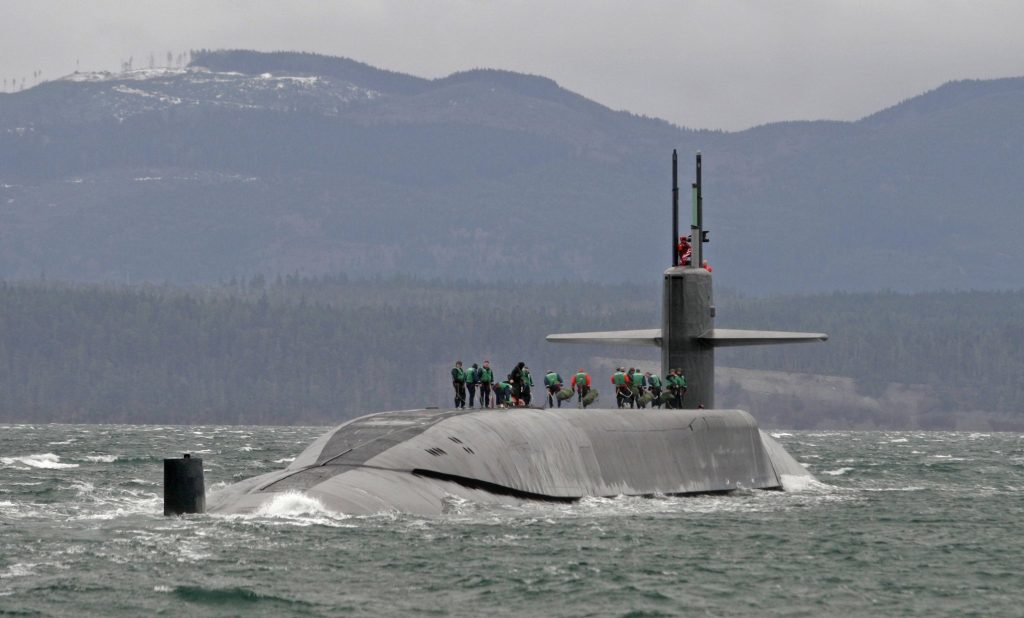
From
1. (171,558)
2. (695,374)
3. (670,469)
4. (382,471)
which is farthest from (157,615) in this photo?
(695,374)

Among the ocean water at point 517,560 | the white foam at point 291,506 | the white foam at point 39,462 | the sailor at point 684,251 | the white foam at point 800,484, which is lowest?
the white foam at point 39,462

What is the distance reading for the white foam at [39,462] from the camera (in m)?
59.3

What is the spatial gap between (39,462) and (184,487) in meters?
33.5

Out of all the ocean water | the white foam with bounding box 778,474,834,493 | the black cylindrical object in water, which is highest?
the black cylindrical object in water

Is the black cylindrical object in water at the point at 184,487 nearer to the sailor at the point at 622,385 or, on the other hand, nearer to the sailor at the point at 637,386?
the sailor at the point at 622,385

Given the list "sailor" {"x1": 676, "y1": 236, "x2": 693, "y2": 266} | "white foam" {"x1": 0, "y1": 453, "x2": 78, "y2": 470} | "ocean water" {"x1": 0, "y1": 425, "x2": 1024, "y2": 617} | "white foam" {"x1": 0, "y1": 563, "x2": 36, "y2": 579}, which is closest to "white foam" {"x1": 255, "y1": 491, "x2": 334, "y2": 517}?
"ocean water" {"x1": 0, "y1": 425, "x2": 1024, "y2": 617}

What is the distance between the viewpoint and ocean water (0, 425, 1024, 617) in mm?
24438

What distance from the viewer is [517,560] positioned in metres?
27.9

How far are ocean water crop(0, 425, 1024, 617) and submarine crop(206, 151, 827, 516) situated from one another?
636 millimetres

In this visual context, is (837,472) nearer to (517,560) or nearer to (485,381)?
(485,381)

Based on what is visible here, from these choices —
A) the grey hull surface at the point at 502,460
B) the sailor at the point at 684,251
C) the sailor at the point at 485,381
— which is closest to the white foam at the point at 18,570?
the grey hull surface at the point at 502,460

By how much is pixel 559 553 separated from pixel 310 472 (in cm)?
660

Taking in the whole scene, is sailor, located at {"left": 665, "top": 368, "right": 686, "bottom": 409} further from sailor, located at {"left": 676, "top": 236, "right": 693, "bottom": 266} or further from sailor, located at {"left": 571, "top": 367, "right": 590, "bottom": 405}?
sailor, located at {"left": 676, "top": 236, "right": 693, "bottom": 266}

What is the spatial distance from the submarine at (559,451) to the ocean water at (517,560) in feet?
2.09
